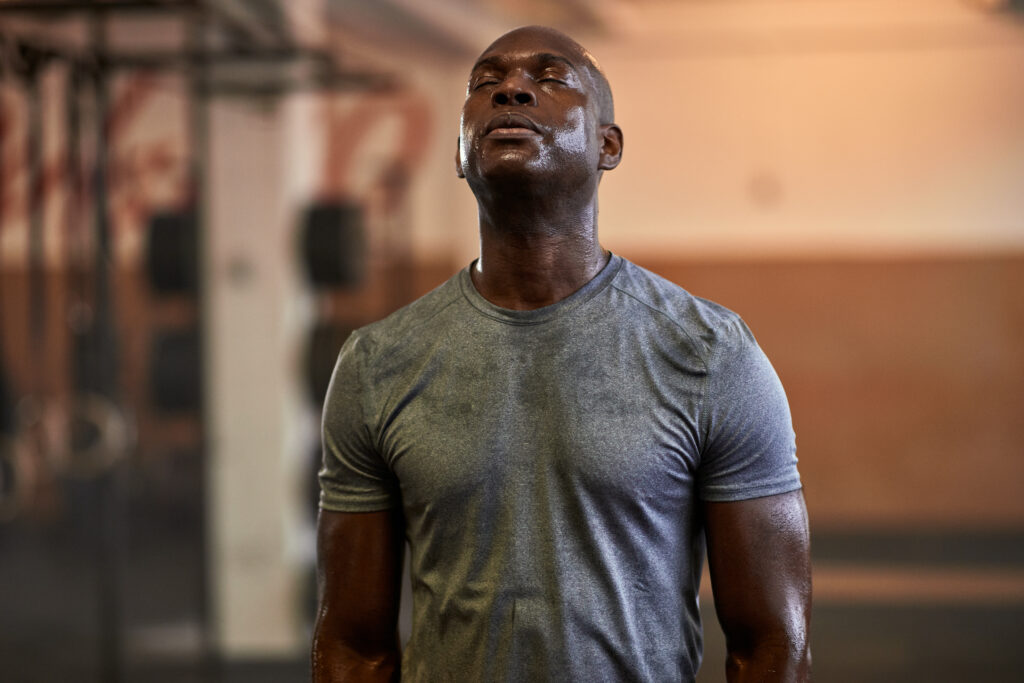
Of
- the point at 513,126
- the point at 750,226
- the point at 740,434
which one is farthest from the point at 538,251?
the point at 750,226

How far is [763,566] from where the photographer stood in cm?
103

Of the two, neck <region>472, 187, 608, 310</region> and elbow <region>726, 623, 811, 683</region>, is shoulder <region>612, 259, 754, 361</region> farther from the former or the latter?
elbow <region>726, 623, 811, 683</region>

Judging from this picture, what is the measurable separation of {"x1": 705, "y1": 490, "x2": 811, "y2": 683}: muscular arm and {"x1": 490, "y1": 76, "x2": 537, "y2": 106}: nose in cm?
41

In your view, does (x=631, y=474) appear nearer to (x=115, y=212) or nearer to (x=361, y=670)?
(x=361, y=670)

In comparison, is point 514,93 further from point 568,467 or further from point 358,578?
point 358,578

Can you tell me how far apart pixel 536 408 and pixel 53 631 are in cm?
395

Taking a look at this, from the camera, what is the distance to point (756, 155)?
20.0ft

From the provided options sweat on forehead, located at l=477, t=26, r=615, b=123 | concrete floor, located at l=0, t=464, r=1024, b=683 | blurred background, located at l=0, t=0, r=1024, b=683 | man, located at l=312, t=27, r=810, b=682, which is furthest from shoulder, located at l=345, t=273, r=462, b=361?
blurred background, located at l=0, t=0, r=1024, b=683

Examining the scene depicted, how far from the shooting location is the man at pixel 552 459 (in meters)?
1.03

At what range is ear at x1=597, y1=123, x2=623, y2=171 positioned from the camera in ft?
3.69

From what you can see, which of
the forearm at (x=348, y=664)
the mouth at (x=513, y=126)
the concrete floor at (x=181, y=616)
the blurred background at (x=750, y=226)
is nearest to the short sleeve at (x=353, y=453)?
the forearm at (x=348, y=664)

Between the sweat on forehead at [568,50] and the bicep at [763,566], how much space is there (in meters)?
0.40

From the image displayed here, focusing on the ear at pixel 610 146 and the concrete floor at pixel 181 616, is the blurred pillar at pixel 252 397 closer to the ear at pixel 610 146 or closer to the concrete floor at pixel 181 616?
the concrete floor at pixel 181 616

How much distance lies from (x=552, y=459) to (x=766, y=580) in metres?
0.22
